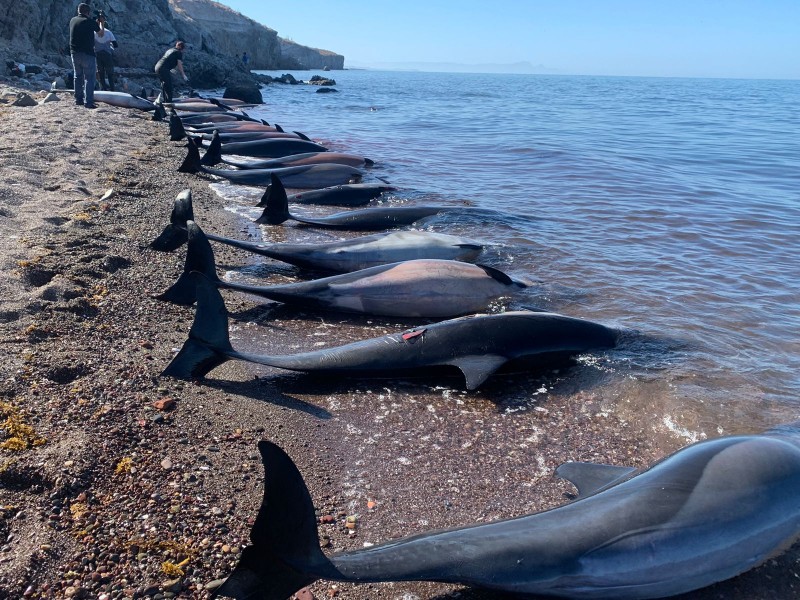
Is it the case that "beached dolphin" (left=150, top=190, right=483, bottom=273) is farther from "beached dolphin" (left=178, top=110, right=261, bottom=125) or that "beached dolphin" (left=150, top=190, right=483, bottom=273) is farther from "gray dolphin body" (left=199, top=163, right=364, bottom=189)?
"beached dolphin" (left=178, top=110, right=261, bottom=125)

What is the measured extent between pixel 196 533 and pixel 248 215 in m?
7.15

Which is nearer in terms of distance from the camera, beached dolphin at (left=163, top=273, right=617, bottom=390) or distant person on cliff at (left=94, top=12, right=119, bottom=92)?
beached dolphin at (left=163, top=273, right=617, bottom=390)

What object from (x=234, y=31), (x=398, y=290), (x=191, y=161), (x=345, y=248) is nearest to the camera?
(x=398, y=290)

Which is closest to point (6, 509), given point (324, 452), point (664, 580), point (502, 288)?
point (324, 452)

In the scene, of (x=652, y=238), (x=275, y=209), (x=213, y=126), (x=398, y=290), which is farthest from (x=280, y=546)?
(x=213, y=126)

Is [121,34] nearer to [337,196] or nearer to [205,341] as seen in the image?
[337,196]

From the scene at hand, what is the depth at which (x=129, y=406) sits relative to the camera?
392 centimetres

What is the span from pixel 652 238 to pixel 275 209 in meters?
5.59

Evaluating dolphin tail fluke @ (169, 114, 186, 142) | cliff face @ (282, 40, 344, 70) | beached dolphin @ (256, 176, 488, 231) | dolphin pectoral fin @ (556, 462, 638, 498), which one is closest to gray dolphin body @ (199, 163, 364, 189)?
beached dolphin @ (256, 176, 488, 231)

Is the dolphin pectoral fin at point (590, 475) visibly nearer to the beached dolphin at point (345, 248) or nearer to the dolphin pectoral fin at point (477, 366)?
the dolphin pectoral fin at point (477, 366)

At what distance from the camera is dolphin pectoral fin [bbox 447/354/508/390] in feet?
15.1

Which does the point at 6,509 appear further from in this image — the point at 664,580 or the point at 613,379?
the point at 613,379

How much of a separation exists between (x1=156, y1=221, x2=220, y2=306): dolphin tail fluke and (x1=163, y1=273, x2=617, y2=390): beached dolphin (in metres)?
0.58

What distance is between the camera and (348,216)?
9.17 m
